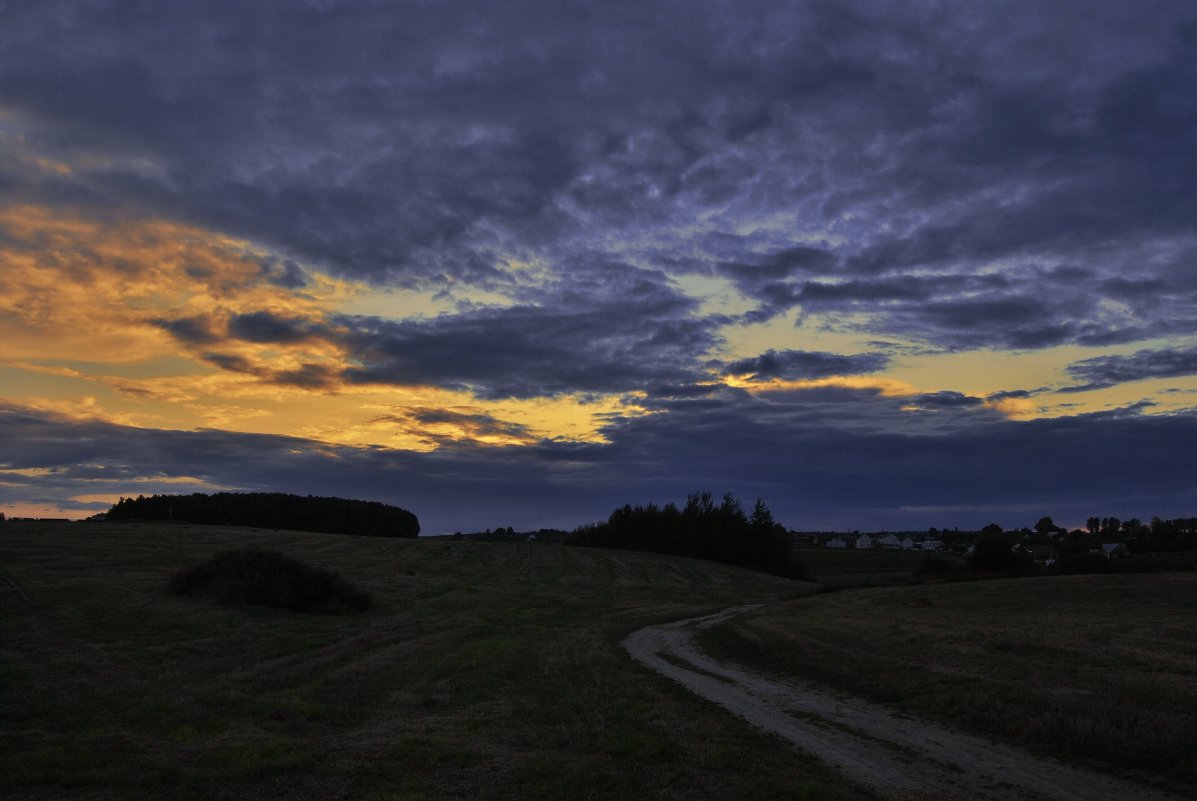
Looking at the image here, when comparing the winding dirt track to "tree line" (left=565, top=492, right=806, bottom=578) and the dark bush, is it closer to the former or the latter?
the dark bush

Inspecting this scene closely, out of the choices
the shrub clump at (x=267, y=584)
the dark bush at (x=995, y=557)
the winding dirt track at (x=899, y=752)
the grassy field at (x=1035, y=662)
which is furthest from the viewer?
the dark bush at (x=995, y=557)

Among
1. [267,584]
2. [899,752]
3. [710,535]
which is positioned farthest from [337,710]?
[710,535]

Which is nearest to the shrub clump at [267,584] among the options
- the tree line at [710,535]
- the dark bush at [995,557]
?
the dark bush at [995,557]

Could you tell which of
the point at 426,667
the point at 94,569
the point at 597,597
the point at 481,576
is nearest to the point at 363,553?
the point at 481,576

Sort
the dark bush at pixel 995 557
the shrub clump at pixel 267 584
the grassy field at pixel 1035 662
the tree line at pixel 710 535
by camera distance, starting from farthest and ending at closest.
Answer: the tree line at pixel 710 535 < the dark bush at pixel 995 557 < the shrub clump at pixel 267 584 < the grassy field at pixel 1035 662

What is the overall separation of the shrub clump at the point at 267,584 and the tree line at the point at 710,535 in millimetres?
95120

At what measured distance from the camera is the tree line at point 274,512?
13825cm

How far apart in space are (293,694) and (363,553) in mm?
65093

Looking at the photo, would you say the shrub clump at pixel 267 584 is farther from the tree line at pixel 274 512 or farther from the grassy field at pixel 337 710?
the tree line at pixel 274 512

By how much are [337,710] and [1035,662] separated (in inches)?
724

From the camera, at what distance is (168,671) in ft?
69.9

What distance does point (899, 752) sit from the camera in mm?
14094

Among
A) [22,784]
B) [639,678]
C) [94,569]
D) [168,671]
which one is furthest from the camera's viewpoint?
[94,569]

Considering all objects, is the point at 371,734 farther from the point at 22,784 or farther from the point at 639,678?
the point at 639,678
